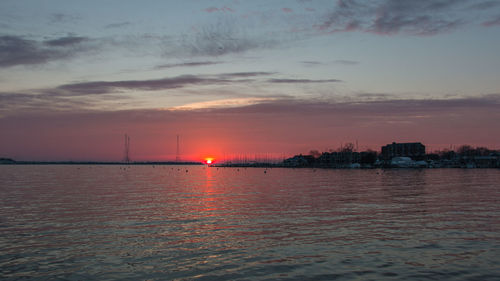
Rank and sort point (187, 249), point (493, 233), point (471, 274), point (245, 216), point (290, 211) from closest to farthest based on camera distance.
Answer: point (471, 274) → point (187, 249) → point (493, 233) → point (245, 216) → point (290, 211)

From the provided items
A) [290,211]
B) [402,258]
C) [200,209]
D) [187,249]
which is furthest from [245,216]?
[402,258]

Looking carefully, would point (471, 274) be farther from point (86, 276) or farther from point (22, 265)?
point (22, 265)

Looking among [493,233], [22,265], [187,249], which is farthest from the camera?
[493,233]

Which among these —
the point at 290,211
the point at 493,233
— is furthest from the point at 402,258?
the point at 290,211

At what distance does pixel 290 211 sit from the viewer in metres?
40.0

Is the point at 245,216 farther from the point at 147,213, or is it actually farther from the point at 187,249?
the point at 187,249

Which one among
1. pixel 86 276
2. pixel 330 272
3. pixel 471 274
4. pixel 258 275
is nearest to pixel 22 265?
pixel 86 276

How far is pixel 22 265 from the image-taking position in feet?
65.6

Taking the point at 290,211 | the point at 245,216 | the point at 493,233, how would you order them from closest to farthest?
the point at 493,233 < the point at 245,216 < the point at 290,211

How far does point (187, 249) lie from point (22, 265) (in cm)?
874

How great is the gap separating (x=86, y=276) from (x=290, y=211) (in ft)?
81.2

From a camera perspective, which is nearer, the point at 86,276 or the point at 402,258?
the point at 86,276

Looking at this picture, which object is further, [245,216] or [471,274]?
[245,216]

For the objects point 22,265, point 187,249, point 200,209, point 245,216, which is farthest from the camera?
point 200,209
